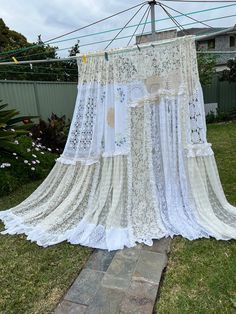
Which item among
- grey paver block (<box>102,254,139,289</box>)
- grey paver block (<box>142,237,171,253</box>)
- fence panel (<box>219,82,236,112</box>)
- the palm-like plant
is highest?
fence panel (<box>219,82,236,112</box>)

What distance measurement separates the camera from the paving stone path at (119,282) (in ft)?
→ 5.80

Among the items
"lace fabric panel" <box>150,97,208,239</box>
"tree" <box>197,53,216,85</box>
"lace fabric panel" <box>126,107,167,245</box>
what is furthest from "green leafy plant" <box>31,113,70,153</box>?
"tree" <box>197,53,216,85</box>

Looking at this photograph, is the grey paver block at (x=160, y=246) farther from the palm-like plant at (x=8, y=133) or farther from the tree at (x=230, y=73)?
the tree at (x=230, y=73)

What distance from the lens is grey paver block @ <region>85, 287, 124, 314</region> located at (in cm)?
174

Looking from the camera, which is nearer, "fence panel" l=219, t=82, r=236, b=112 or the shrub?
the shrub

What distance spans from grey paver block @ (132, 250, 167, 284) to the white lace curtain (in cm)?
17

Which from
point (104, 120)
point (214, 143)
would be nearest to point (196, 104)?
point (104, 120)

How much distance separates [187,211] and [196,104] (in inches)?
38.4

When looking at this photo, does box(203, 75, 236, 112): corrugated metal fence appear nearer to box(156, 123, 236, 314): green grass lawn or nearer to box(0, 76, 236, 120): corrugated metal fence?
box(0, 76, 236, 120): corrugated metal fence

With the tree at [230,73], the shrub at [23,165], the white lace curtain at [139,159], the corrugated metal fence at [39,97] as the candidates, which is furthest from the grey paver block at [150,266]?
the tree at [230,73]

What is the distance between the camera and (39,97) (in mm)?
6793

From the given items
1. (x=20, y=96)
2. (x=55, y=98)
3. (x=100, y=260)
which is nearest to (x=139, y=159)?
(x=100, y=260)

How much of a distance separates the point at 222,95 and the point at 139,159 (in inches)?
354

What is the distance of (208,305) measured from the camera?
5.75 feet
